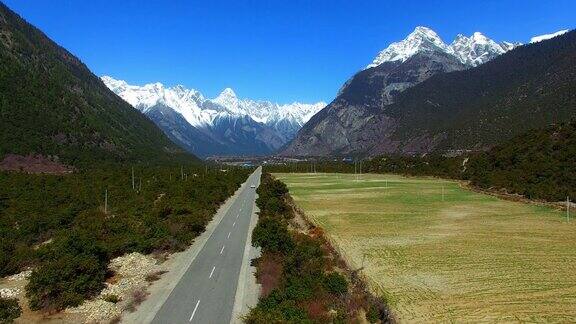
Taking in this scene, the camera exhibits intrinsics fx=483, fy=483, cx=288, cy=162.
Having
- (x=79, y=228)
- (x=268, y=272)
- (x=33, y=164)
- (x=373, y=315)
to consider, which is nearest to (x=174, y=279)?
(x=268, y=272)

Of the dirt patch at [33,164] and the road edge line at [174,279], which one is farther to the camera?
the dirt patch at [33,164]

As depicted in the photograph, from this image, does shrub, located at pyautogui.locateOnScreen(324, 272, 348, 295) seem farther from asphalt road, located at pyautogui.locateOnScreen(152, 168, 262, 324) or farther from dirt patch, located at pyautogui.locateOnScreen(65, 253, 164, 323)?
dirt patch, located at pyautogui.locateOnScreen(65, 253, 164, 323)

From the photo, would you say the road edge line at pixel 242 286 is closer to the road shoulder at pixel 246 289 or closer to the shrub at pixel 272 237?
the road shoulder at pixel 246 289

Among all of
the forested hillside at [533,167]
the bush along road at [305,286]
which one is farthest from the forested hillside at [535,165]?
the bush along road at [305,286]

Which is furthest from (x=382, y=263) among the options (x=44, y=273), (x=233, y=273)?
(x=44, y=273)

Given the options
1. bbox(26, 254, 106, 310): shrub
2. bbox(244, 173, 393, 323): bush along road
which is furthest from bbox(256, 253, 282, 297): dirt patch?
bbox(26, 254, 106, 310): shrub

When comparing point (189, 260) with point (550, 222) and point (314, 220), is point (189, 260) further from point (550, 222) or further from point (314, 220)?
point (550, 222)
